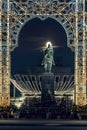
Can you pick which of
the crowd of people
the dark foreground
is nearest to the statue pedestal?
the crowd of people

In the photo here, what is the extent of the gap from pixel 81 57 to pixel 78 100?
260 cm

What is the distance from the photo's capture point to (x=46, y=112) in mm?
37062

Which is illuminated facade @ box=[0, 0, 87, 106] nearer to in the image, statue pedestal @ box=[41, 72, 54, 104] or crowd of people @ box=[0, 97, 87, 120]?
statue pedestal @ box=[41, 72, 54, 104]

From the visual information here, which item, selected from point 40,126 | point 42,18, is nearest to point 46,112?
point 42,18

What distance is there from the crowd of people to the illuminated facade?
184cm

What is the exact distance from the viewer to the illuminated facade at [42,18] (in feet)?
132

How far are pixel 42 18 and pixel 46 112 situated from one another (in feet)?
21.5

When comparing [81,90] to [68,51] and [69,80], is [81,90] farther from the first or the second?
[68,51]

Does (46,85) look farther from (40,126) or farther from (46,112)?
(40,126)


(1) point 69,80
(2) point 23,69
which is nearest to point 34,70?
(2) point 23,69

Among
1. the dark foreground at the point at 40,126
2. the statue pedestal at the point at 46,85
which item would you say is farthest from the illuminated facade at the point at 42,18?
the dark foreground at the point at 40,126

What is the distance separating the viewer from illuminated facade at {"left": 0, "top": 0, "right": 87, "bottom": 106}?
40.2m

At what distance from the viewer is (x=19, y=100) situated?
5625 centimetres

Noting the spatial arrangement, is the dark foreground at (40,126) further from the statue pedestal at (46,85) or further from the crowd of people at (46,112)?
the statue pedestal at (46,85)
